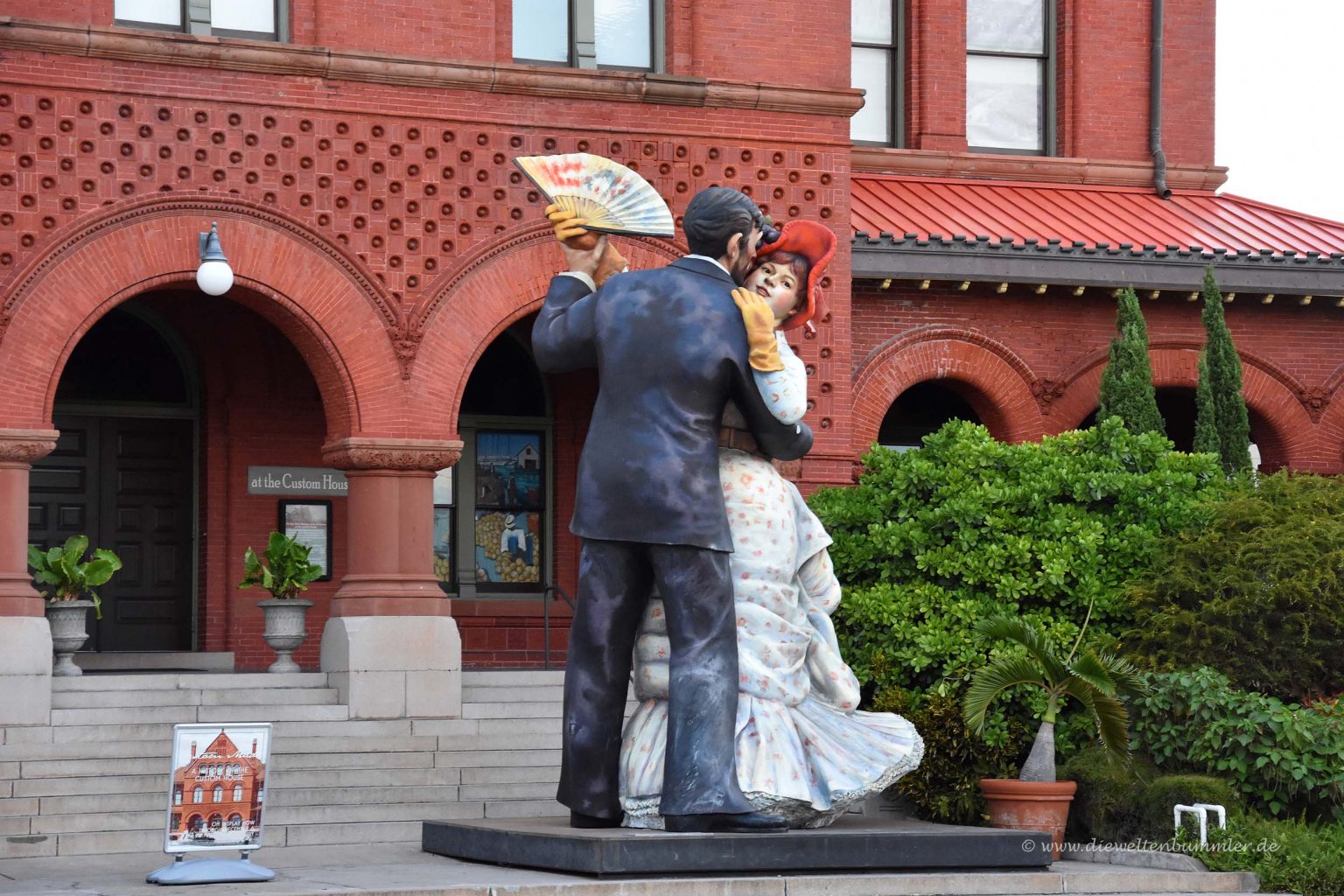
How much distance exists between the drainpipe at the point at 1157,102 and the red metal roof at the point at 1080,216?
0.69 feet

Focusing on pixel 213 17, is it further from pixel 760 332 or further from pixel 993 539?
pixel 760 332

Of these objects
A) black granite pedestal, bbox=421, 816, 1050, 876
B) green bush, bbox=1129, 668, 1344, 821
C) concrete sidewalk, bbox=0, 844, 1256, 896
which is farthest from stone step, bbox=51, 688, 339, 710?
green bush, bbox=1129, 668, 1344, 821

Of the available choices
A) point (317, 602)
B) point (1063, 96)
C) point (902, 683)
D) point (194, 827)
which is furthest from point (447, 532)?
point (194, 827)

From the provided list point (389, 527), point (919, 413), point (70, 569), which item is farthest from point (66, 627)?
point (919, 413)

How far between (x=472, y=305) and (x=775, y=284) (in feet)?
25.9

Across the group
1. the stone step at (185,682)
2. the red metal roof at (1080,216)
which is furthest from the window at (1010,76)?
the stone step at (185,682)

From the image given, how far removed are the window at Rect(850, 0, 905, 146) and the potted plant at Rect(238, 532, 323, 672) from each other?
27.7 ft

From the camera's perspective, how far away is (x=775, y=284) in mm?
10531

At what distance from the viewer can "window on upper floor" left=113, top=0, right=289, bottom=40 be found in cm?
1767

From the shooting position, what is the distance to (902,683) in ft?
51.5

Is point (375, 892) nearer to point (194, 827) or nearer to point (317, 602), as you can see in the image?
point (194, 827)

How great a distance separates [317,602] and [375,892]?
36.1 ft

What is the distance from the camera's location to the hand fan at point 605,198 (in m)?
10.3

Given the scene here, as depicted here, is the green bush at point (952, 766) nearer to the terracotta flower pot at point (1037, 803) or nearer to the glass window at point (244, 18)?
the terracotta flower pot at point (1037, 803)
